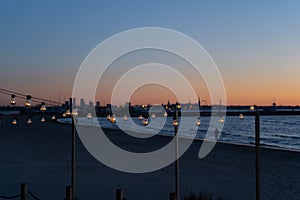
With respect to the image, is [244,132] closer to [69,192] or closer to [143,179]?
[143,179]

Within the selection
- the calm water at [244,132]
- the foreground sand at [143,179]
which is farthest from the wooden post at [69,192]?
the calm water at [244,132]

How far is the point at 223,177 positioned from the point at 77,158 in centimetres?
981

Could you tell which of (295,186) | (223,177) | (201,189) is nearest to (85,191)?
(201,189)

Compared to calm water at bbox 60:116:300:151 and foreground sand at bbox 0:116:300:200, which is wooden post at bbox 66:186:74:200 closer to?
foreground sand at bbox 0:116:300:200

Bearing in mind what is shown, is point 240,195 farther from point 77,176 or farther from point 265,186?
point 77,176

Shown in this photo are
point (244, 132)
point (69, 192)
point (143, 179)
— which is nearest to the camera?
point (69, 192)

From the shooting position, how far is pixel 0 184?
50.6ft

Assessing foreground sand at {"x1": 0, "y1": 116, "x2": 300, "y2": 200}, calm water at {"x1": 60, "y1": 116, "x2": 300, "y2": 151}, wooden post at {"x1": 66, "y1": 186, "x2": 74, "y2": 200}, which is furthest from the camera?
calm water at {"x1": 60, "y1": 116, "x2": 300, "y2": 151}

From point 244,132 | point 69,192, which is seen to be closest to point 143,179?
point 69,192

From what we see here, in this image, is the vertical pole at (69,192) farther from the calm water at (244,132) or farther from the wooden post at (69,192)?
the calm water at (244,132)

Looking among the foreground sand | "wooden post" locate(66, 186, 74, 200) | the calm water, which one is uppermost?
"wooden post" locate(66, 186, 74, 200)

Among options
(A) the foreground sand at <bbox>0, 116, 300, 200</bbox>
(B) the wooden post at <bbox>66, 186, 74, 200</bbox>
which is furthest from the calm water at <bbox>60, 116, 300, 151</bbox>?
(B) the wooden post at <bbox>66, 186, 74, 200</bbox>

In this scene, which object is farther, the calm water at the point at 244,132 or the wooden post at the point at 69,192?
the calm water at the point at 244,132

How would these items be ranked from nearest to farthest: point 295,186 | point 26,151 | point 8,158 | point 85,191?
point 85,191 < point 295,186 < point 8,158 < point 26,151
